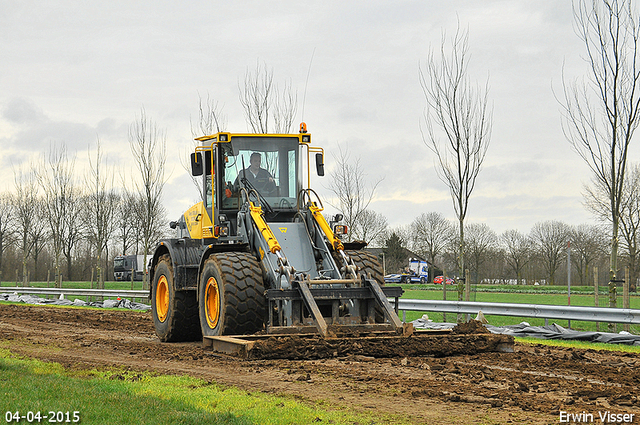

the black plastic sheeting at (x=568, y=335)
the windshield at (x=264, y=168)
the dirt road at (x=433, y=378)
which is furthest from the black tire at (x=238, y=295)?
the black plastic sheeting at (x=568, y=335)

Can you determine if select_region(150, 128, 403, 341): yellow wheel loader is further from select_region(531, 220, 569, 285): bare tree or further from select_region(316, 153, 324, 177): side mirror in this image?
select_region(531, 220, 569, 285): bare tree

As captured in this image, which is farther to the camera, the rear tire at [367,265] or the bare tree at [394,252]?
the bare tree at [394,252]

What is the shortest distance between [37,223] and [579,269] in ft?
156

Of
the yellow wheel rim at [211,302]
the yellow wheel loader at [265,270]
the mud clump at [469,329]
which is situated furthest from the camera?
the yellow wheel rim at [211,302]

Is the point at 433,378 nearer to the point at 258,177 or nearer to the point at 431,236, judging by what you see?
the point at 258,177

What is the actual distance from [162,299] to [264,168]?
11.8 feet

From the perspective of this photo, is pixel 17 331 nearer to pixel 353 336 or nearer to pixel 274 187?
pixel 274 187

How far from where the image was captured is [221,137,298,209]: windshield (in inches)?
460

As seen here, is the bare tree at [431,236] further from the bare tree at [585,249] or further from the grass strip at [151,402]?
the grass strip at [151,402]

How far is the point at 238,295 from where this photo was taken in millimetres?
9531

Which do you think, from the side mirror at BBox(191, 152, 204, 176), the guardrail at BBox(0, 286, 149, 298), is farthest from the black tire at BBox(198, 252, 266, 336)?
the guardrail at BBox(0, 286, 149, 298)

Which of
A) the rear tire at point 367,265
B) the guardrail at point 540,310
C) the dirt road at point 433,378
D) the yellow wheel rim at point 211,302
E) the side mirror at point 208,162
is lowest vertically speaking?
the dirt road at point 433,378

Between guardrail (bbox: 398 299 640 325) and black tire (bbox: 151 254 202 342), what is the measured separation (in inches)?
220

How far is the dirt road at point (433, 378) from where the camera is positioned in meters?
5.53
